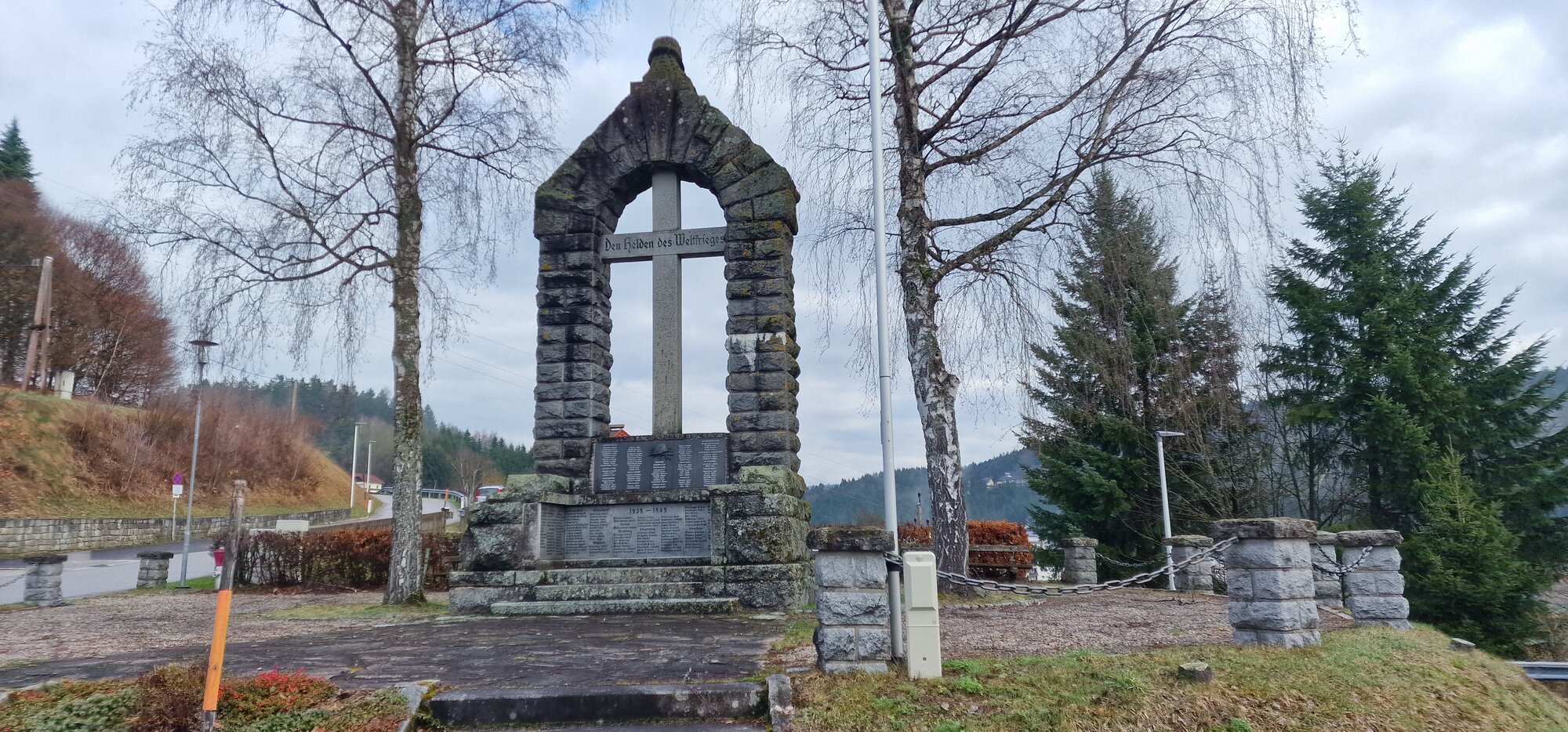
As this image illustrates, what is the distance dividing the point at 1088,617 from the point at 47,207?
4715cm

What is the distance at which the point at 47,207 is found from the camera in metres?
38.3

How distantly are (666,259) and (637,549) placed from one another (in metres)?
3.78

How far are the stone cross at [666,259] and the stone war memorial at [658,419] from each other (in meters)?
0.02

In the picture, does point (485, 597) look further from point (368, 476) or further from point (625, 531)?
point (368, 476)

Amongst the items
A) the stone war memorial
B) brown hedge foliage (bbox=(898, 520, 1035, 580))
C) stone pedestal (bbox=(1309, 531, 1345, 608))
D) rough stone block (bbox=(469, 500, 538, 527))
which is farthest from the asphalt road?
stone pedestal (bbox=(1309, 531, 1345, 608))

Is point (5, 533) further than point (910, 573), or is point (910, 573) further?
point (5, 533)

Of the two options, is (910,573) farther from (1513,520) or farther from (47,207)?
(47,207)

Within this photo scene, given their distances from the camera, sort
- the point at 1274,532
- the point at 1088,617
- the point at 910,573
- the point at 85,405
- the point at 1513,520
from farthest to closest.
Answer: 1. the point at 85,405
2. the point at 1513,520
3. the point at 1088,617
4. the point at 1274,532
5. the point at 910,573

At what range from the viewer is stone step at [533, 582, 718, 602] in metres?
9.65

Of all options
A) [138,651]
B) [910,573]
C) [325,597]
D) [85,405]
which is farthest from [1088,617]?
[85,405]

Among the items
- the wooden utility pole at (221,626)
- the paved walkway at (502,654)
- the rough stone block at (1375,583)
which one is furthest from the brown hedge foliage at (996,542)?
the wooden utility pole at (221,626)

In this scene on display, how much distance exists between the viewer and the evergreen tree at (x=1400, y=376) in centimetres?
1831

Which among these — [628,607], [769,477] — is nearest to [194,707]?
[628,607]

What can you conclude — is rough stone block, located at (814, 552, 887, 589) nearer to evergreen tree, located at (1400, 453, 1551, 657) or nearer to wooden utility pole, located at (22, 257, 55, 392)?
evergreen tree, located at (1400, 453, 1551, 657)
